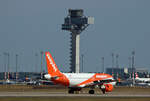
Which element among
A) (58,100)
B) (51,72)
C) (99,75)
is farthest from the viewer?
(99,75)

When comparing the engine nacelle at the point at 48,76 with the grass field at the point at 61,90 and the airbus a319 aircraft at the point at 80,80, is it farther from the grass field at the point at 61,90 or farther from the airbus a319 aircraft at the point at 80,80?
the grass field at the point at 61,90

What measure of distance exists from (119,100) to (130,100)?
1777mm

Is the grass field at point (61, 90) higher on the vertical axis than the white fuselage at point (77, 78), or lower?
lower

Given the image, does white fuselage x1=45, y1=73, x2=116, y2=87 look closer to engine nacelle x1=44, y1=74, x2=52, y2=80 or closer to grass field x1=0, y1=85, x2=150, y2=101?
engine nacelle x1=44, y1=74, x2=52, y2=80

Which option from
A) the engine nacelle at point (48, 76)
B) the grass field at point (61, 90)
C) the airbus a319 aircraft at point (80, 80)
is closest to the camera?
the grass field at point (61, 90)

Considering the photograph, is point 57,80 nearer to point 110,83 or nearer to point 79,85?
point 79,85

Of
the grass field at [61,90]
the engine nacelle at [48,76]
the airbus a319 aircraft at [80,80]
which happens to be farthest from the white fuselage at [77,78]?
the grass field at [61,90]

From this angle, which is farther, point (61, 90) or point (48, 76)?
point (61, 90)

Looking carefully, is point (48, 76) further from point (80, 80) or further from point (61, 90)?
point (61, 90)

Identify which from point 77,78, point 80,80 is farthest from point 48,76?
point 80,80

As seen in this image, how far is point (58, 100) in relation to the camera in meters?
70.2

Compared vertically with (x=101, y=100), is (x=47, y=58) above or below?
above

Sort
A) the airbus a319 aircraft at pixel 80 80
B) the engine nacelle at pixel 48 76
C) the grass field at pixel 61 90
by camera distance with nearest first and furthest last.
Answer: the grass field at pixel 61 90, the engine nacelle at pixel 48 76, the airbus a319 aircraft at pixel 80 80

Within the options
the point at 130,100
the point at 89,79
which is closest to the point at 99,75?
the point at 89,79
